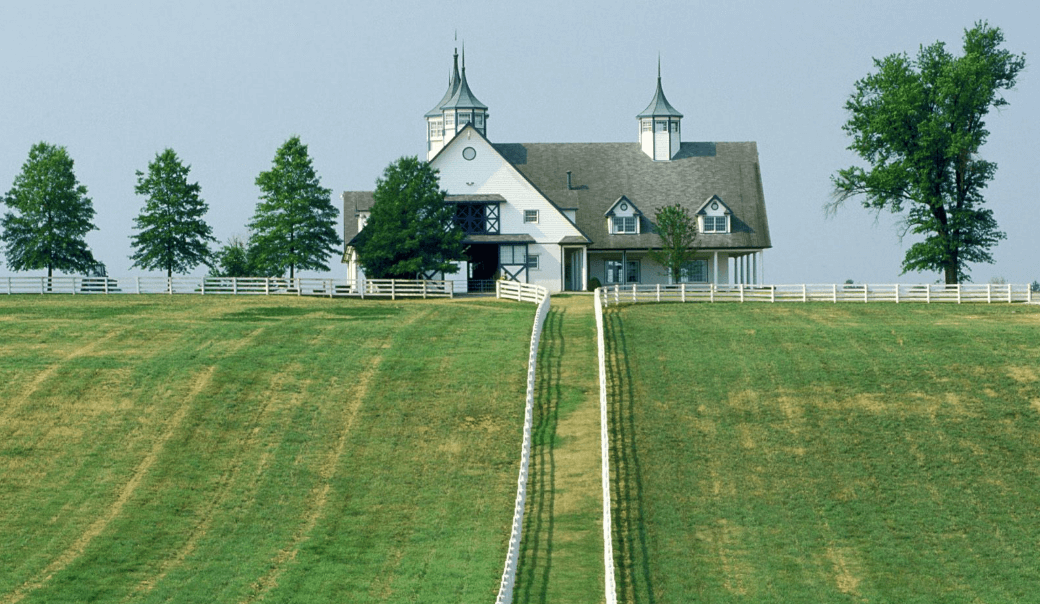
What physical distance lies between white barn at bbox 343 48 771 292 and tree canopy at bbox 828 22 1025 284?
1064 centimetres

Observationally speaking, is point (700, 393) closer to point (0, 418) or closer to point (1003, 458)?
point (1003, 458)

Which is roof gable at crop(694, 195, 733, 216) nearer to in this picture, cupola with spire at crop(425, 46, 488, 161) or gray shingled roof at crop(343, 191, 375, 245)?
cupola with spire at crop(425, 46, 488, 161)

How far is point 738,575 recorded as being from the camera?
30625mm

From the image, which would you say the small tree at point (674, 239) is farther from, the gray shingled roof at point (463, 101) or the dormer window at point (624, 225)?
the gray shingled roof at point (463, 101)

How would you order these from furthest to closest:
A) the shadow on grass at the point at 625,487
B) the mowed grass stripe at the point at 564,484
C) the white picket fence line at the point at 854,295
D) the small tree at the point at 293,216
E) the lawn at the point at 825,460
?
the small tree at the point at 293,216 → the white picket fence line at the point at 854,295 → the lawn at the point at 825,460 → the shadow on grass at the point at 625,487 → the mowed grass stripe at the point at 564,484

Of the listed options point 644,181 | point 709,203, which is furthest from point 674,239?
point 644,181

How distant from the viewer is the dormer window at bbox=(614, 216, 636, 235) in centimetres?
8201

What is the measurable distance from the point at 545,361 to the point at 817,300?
2141 centimetres

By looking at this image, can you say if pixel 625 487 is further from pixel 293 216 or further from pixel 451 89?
pixel 451 89

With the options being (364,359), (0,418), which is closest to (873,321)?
(364,359)

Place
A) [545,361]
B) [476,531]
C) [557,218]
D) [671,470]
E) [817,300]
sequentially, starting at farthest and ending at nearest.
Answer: [557,218] < [817,300] < [545,361] < [671,470] < [476,531]

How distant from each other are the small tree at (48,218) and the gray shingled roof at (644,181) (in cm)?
2568

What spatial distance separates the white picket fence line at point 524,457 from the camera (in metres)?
26.6

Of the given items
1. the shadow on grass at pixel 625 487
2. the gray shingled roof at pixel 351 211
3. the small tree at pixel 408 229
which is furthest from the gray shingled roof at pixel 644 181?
the shadow on grass at pixel 625 487
